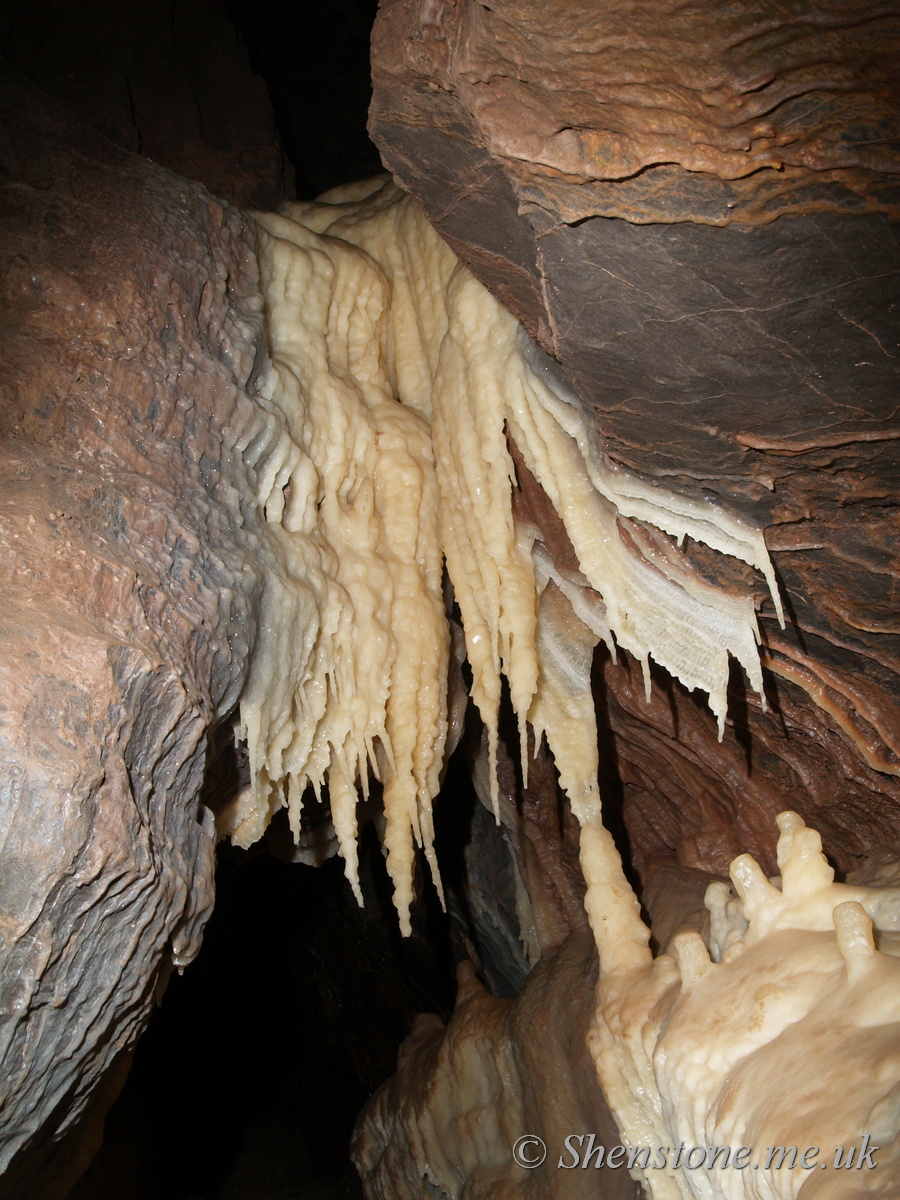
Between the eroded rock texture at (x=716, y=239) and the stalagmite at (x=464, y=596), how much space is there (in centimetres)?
32

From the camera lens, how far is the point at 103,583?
93.7 inches

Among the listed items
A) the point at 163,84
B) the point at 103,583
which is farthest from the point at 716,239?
the point at 163,84

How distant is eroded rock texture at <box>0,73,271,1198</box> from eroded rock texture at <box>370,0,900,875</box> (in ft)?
3.36

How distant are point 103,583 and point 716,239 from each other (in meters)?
1.99

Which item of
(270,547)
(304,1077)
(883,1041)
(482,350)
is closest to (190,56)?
(482,350)

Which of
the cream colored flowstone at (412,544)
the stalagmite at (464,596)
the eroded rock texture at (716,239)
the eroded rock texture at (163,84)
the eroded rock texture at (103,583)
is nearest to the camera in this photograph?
the eroded rock texture at (716,239)

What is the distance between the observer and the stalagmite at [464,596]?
2607 mm

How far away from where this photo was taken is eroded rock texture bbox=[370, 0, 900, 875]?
1.86m

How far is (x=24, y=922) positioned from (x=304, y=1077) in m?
8.17

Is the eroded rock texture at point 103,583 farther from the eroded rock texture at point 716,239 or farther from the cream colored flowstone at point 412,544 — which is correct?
the eroded rock texture at point 716,239

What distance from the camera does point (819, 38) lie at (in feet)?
5.80

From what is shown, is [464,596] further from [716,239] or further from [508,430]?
[716,239]

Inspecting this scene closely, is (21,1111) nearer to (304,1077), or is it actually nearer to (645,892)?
(645,892)

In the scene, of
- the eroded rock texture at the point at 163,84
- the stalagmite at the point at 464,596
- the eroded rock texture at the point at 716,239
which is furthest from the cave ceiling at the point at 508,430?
the eroded rock texture at the point at 163,84
